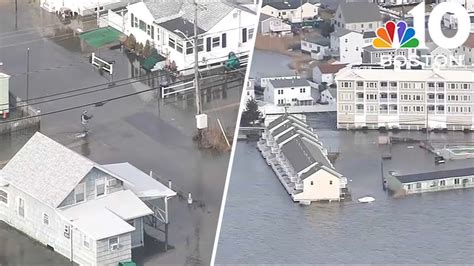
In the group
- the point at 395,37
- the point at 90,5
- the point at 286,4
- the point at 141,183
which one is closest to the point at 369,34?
the point at 395,37

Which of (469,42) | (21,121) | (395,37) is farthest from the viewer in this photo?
(395,37)

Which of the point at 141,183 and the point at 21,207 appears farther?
the point at 141,183

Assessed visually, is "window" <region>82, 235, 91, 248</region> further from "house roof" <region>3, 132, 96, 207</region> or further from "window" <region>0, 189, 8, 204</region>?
"window" <region>0, 189, 8, 204</region>

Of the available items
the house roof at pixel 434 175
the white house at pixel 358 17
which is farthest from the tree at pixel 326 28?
the house roof at pixel 434 175

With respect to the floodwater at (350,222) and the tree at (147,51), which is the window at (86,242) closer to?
the floodwater at (350,222)

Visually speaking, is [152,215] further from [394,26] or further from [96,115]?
[394,26]

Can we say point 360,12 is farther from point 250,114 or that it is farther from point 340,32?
point 250,114

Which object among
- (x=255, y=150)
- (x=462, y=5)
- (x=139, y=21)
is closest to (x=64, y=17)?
(x=139, y=21)
